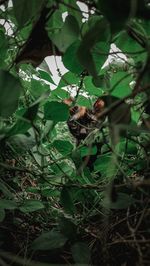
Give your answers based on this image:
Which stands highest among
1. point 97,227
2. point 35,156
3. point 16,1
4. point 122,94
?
point 16,1

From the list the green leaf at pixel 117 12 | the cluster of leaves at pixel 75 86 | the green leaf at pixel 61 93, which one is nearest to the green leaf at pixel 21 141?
the cluster of leaves at pixel 75 86

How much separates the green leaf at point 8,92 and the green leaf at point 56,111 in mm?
127

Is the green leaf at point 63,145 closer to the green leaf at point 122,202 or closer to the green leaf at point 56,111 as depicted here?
the green leaf at point 56,111

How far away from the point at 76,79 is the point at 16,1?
0.82 feet

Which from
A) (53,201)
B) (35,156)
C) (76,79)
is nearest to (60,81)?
(76,79)

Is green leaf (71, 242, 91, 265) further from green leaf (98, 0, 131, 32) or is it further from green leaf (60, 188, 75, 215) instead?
green leaf (98, 0, 131, 32)

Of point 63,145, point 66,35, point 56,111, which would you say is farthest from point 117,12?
point 63,145

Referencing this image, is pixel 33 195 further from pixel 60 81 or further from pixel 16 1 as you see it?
pixel 16 1

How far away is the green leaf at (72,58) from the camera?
47 centimetres

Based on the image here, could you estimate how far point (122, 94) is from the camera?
52 centimetres

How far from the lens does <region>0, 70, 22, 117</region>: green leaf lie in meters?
0.40

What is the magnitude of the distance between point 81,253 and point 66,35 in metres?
0.33

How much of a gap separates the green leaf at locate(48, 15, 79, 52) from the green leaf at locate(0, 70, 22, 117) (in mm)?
103

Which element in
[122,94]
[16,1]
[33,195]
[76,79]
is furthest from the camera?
[33,195]
